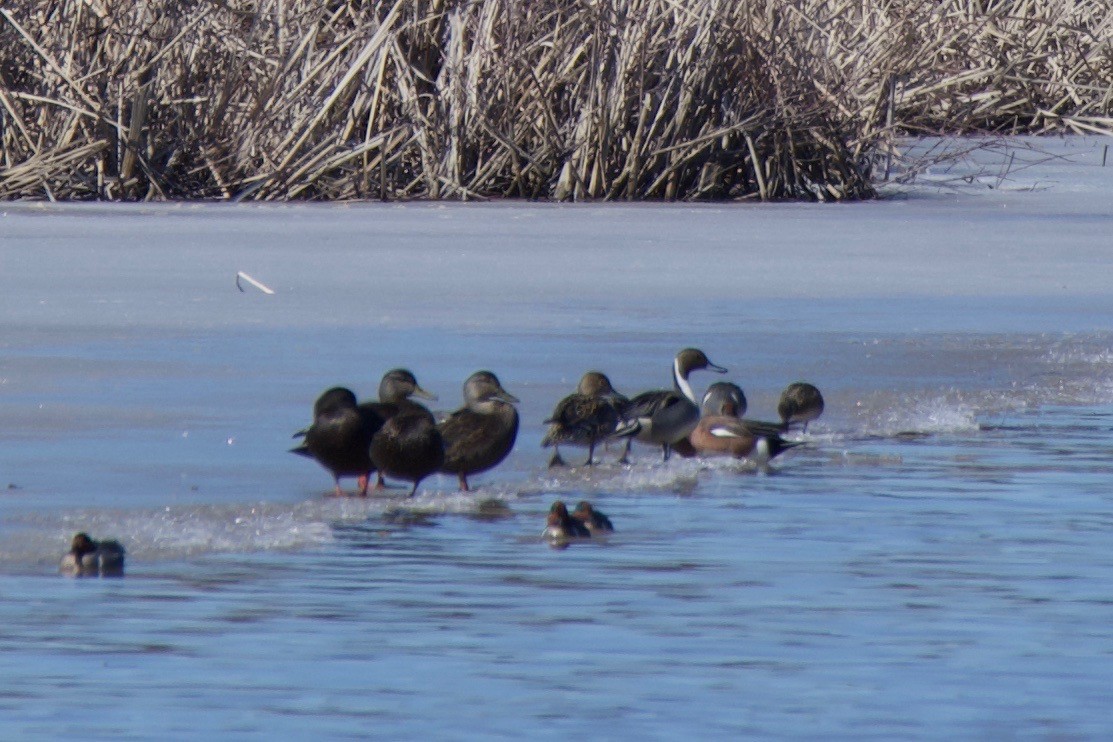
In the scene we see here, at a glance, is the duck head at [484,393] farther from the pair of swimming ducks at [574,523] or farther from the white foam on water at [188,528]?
the pair of swimming ducks at [574,523]

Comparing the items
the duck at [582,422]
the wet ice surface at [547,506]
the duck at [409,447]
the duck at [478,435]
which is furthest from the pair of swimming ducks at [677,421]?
the duck at [409,447]

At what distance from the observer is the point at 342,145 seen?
1470 centimetres

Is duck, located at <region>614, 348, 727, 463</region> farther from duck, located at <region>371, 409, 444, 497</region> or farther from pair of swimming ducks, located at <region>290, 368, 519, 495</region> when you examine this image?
duck, located at <region>371, 409, 444, 497</region>

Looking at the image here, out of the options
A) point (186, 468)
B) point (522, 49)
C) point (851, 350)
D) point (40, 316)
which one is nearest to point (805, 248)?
point (522, 49)

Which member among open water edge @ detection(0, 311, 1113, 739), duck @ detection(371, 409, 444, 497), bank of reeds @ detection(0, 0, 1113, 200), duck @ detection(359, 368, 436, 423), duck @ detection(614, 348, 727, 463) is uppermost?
bank of reeds @ detection(0, 0, 1113, 200)

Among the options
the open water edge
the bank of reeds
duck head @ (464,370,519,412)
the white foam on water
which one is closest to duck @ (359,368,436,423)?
duck head @ (464,370,519,412)

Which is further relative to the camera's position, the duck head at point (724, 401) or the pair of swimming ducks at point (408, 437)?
the duck head at point (724, 401)

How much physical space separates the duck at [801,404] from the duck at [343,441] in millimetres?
1449

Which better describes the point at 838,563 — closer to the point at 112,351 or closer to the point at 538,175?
the point at 112,351

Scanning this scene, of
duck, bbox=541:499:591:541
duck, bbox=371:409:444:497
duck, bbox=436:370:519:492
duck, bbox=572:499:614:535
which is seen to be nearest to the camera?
duck, bbox=541:499:591:541

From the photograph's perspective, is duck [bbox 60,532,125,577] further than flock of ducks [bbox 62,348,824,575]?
No

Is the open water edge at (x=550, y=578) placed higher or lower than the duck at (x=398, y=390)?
lower

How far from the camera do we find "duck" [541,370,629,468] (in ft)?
21.9

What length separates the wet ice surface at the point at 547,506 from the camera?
13.4ft
